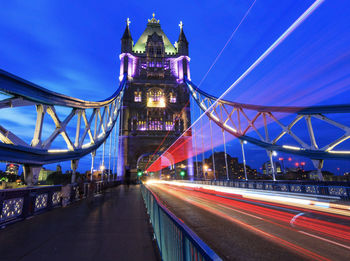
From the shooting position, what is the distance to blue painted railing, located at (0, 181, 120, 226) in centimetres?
653

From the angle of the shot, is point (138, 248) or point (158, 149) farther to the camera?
point (158, 149)

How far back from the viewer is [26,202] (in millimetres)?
7609

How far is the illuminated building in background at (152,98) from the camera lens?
47844 millimetres

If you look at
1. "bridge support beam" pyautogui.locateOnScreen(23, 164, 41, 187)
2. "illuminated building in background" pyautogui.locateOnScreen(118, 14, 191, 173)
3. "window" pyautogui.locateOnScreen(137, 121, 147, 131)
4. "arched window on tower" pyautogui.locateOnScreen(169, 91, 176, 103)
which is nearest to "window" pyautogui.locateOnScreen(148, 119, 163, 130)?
"illuminated building in background" pyautogui.locateOnScreen(118, 14, 191, 173)

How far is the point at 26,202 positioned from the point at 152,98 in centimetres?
4827

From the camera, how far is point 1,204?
6258mm

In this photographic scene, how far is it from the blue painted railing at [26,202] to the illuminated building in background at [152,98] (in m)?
36.6

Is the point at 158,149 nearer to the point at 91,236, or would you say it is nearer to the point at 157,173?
the point at 91,236

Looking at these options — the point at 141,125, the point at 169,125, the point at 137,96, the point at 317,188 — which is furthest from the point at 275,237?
the point at 137,96

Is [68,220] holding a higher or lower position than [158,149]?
lower

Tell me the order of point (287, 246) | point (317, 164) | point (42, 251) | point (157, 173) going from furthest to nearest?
point (157, 173) < point (317, 164) < point (287, 246) < point (42, 251)

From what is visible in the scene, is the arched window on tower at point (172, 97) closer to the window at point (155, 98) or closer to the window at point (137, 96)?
the window at point (155, 98)

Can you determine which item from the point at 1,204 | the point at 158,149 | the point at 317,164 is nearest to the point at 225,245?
the point at 1,204

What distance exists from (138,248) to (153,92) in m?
52.7
